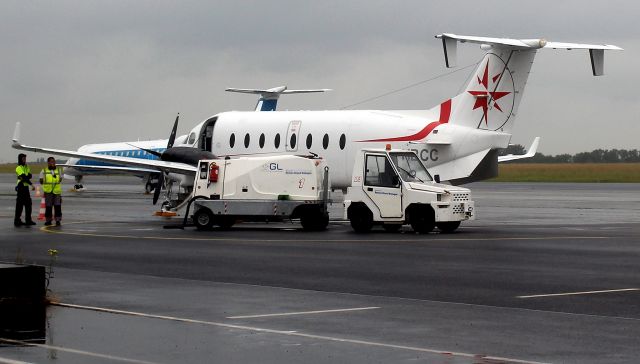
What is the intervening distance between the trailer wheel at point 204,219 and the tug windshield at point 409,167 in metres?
5.57

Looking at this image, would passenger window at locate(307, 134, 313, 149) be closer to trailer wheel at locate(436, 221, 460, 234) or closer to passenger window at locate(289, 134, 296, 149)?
passenger window at locate(289, 134, 296, 149)

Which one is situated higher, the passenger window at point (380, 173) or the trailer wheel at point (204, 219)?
the passenger window at point (380, 173)

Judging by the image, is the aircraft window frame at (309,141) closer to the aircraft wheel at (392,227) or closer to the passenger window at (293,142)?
the passenger window at (293,142)

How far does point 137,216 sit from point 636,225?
17332mm

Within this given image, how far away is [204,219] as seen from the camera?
3341 centimetres

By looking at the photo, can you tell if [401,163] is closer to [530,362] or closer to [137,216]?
[137,216]

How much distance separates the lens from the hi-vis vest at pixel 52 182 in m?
34.7

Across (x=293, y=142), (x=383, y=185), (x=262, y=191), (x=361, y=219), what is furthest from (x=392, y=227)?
(x=293, y=142)

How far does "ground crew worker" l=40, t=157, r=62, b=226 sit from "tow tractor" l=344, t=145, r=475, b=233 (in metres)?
9.05

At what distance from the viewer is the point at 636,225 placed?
1367 inches

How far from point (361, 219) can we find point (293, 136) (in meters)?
11.8

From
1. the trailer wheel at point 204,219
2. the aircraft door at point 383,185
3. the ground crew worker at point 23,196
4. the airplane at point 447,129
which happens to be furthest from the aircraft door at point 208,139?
the aircraft door at point 383,185

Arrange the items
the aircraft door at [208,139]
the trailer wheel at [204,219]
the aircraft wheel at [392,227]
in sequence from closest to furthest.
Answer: the aircraft wheel at [392,227] → the trailer wheel at [204,219] → the aircraft door at [208,139]

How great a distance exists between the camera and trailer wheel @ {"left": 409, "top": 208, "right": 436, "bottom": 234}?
100 feet
